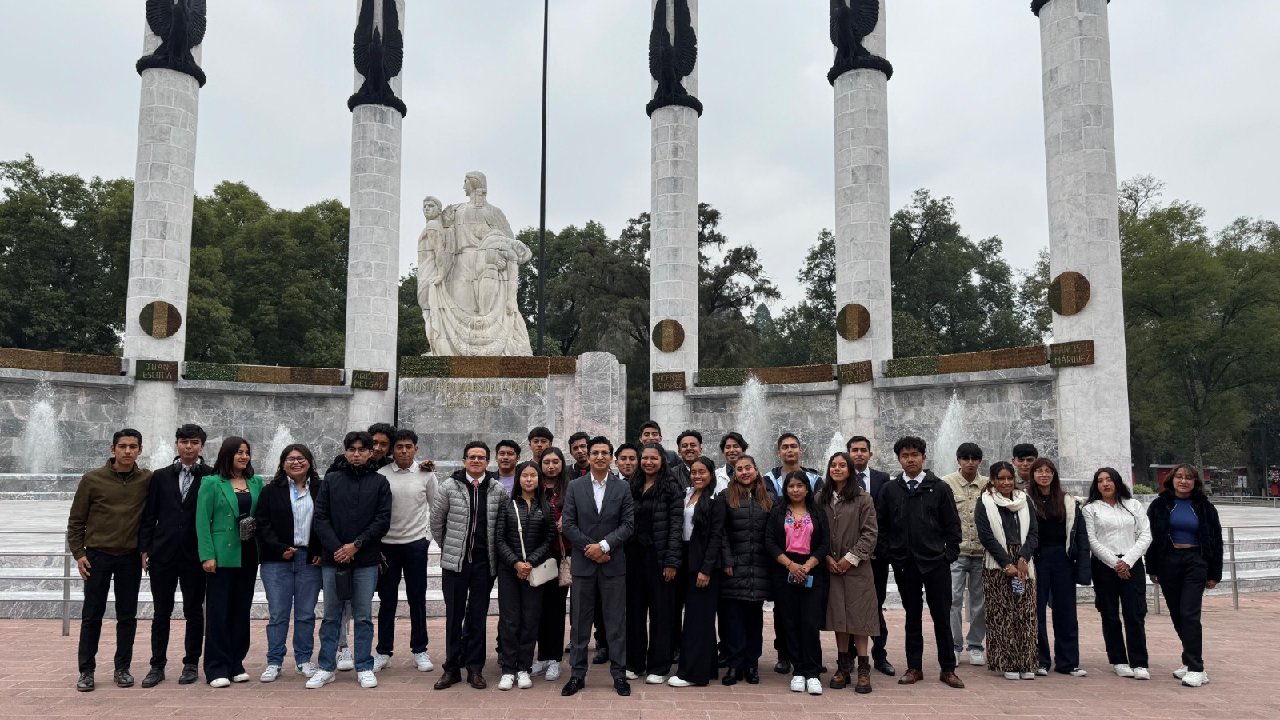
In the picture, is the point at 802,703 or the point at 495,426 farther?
the point at 495,426

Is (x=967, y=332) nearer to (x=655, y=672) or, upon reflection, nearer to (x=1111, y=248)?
(x=1111, y=248)

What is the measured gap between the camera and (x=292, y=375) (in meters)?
18.9

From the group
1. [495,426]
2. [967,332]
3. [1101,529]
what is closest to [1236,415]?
[967,332]

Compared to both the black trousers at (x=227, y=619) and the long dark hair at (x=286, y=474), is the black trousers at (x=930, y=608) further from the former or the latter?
the black trousers at (x=227, y=619)

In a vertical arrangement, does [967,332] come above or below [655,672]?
→ above

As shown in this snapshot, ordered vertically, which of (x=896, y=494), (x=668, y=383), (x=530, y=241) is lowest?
(x=896, y=494)

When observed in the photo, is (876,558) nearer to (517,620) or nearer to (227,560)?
(517,620)

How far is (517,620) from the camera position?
5.87m

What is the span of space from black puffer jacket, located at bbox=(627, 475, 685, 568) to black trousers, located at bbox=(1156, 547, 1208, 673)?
3.63m

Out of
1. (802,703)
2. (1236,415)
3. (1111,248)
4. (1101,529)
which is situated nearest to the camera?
(802,703)

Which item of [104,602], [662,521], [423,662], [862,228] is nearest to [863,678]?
[662,521]

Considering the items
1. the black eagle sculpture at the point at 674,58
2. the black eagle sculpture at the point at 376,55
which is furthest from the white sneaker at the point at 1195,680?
the black eagle sculpture at the point at 376,55

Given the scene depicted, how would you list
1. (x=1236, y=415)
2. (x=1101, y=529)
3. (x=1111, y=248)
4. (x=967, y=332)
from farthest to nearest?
(x=967, y=332), (x=1236, y=415), (x=1111, y=248), (x=1101, y=529)

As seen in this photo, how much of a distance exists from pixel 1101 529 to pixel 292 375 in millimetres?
16864
